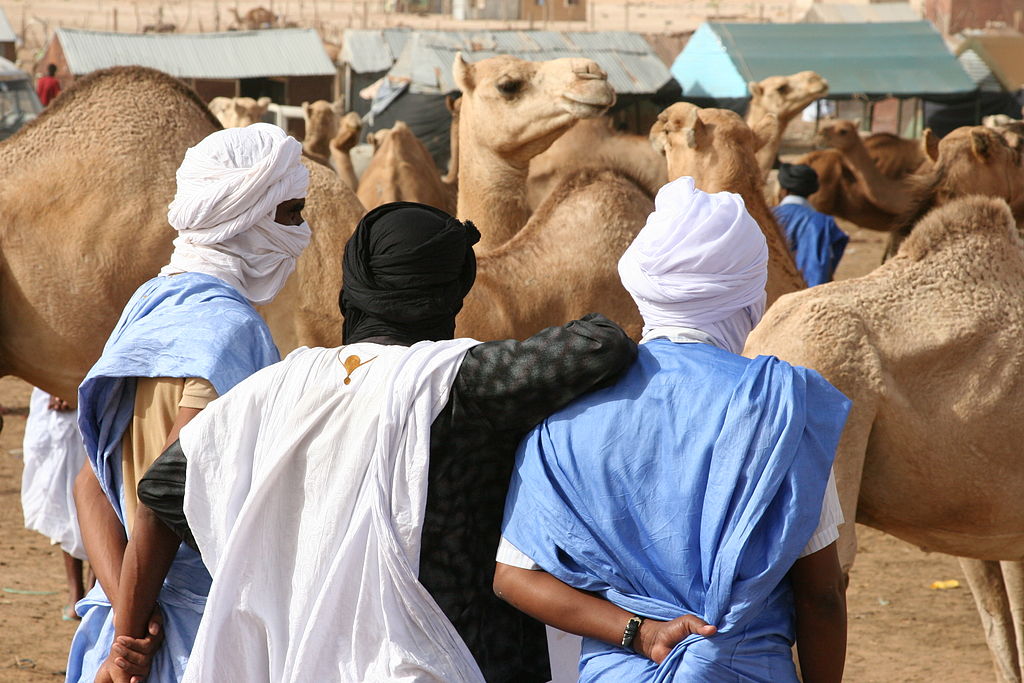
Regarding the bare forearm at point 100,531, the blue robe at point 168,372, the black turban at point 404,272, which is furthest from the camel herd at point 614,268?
the bare forearm at point 100,531

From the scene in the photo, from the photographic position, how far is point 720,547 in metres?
1.95

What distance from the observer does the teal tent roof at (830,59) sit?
2139cm

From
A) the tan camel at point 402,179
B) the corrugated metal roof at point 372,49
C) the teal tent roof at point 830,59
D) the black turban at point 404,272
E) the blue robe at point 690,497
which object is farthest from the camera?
the corrugated metal roof at point 372,49

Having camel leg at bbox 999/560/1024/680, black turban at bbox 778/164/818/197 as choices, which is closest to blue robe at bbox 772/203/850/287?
black turban at bbox 778/164/818/197

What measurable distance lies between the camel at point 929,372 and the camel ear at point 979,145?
5.39ft

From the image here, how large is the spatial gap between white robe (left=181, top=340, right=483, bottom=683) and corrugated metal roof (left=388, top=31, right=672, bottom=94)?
1810cm

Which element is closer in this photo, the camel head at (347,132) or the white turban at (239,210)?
the white turban at (239,210)

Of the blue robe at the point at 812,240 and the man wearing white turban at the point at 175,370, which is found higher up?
the man wearing white turban at the point at 175,370

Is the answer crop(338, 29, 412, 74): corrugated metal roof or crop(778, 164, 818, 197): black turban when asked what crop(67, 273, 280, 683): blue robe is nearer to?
crop(778, 164, 818, 197): black turban

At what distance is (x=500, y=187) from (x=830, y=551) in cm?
392

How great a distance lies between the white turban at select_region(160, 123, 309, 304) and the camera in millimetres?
2631

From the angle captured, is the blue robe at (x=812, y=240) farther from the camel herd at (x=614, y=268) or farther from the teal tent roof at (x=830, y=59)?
the teal tent roof at (x=830, y=59)

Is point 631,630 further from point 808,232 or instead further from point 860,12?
point 860,12

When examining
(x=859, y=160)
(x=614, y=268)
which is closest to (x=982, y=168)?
(x=614, y=268)
